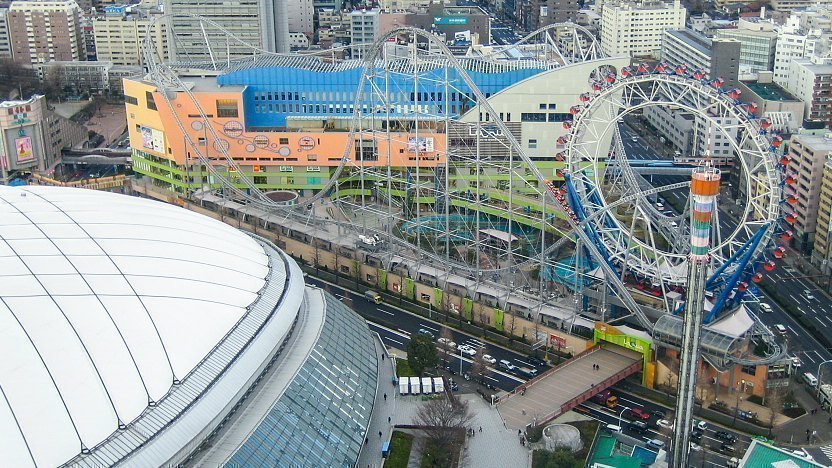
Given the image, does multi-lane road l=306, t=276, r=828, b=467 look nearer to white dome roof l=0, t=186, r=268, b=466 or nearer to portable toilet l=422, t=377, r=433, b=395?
portable toilet l=422, t=377, r=433, b=395

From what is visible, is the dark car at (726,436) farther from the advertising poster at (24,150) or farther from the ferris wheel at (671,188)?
the advertising poster at (24,150)

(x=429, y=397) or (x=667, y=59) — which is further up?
(x=667, y=59)

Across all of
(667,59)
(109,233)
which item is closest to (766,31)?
(667,59)

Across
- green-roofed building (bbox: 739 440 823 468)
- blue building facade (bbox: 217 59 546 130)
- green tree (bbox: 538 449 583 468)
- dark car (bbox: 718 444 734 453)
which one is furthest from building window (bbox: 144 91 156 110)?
green-roofed building (bbox: 739 440 823 468)

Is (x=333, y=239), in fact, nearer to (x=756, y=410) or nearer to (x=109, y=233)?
(x=109, y=233)

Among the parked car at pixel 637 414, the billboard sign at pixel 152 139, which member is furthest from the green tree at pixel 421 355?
the billboard sign at pixel 152 139

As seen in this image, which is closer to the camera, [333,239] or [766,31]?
[333,239]
